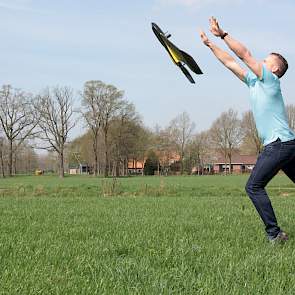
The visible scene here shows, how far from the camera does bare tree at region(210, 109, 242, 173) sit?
9306 cm

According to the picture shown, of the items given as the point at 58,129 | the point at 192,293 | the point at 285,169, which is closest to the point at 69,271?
the point at 192,293

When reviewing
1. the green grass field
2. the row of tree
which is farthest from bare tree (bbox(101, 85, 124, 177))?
the green grass field

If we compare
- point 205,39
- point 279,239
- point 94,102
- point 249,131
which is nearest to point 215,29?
point 205,39

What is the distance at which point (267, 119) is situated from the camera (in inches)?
220

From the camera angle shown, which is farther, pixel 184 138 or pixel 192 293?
pixel 184 138

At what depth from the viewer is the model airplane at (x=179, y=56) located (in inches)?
245

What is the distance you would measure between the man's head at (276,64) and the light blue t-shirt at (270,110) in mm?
123

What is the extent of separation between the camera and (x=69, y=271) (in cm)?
403

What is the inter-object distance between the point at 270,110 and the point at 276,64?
23.6 inches

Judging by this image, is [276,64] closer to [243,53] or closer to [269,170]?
[243,53]

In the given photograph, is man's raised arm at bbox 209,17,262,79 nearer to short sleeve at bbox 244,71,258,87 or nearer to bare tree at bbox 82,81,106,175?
short sleeve at bbox 244,71,258,87

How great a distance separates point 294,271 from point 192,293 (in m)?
1.29

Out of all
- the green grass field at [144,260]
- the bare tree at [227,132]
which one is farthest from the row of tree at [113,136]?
the green grass field at [144,260]

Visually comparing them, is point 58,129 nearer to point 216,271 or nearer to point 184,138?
point 184,138
